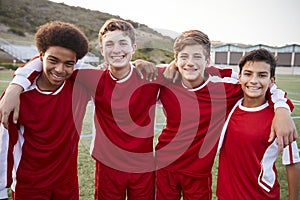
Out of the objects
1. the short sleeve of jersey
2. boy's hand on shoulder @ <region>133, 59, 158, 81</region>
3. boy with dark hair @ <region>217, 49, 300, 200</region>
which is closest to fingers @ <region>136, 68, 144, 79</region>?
boy's hand on shoulder @ <region>133, 59, 158, 81</region>

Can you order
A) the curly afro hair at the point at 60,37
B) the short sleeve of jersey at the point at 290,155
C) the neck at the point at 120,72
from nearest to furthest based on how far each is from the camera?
the short sleeve of jersey at the point at 290,155, the curly afro hair at the point at 60,37, the neck at the point at 120,72

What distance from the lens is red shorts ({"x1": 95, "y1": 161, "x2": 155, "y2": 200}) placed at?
2.04 metres

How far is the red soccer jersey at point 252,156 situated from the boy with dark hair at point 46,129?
3.55ft

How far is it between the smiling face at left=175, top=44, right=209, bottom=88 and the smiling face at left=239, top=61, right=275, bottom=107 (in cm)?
30

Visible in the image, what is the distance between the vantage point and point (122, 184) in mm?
2041

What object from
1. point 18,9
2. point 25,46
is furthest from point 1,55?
point 18,9

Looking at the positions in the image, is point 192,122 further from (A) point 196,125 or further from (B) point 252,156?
(B) point 252,156

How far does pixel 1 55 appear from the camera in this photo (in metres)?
24.8

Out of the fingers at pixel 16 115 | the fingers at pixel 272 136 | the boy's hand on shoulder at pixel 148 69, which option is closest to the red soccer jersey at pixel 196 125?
the boy's hand on shoulder at pixel 148 69

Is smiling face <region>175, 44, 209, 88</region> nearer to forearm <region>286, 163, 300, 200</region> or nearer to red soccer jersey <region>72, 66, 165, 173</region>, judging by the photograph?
red soccer jersey <region>72, 66, 165, 173</region>

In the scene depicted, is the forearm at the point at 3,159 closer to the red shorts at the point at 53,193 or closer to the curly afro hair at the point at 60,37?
the red shorts at the point at 53,193

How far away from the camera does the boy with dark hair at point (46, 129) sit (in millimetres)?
1772

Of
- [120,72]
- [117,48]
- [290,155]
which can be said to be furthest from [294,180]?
[117,48]

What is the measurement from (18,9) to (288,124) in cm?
4911
